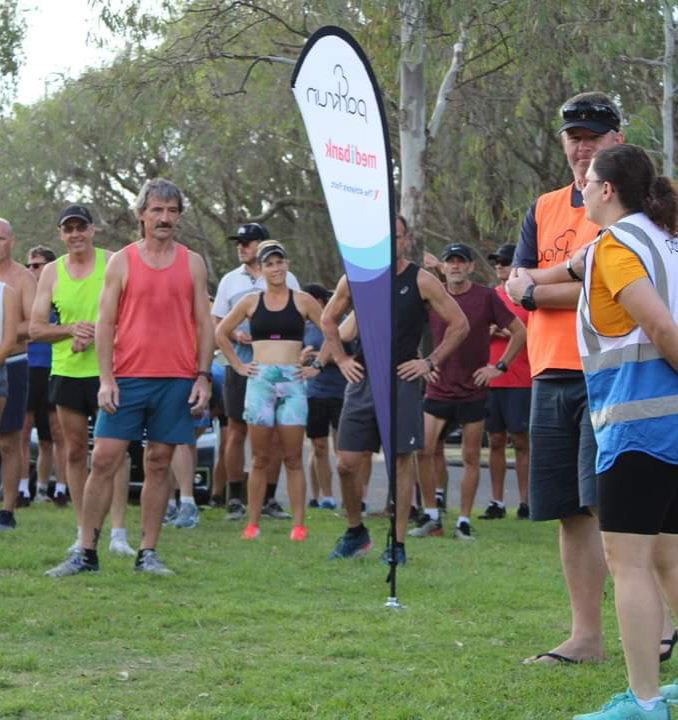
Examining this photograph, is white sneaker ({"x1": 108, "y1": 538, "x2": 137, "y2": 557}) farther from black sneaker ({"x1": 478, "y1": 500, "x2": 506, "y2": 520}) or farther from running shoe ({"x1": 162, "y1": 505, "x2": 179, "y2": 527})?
black sneaker ({"x1": 478, "y1": 500, "x2": 506, "y2": 520})

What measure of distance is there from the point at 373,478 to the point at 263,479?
8233 millimetres

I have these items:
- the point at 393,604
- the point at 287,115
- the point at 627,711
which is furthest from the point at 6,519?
the point at 287,115

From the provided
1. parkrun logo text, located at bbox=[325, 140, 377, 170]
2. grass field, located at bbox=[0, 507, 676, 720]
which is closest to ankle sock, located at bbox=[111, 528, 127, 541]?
grass field, located at bbox=[0, 507, 676, 720]

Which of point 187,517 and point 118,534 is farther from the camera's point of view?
point 187,517

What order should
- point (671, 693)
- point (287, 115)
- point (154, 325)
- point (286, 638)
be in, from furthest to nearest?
point (287, 115), point (154, 325), point (286, 638), point (671, 693)

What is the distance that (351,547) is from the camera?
9430 millimetres

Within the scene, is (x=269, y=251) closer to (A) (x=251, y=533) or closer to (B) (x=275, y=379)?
(B) (x=275, y=379)

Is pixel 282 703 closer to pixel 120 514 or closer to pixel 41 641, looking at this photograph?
pixel 41 641

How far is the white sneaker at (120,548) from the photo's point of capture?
359 inches

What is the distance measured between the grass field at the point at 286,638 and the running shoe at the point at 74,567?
0.32 ft

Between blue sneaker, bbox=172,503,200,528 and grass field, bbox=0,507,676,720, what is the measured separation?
1.39m

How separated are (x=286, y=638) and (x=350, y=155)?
2392 millimetres

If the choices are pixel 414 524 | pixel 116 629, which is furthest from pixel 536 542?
pixel 116 629

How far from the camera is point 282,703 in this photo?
5.22m
